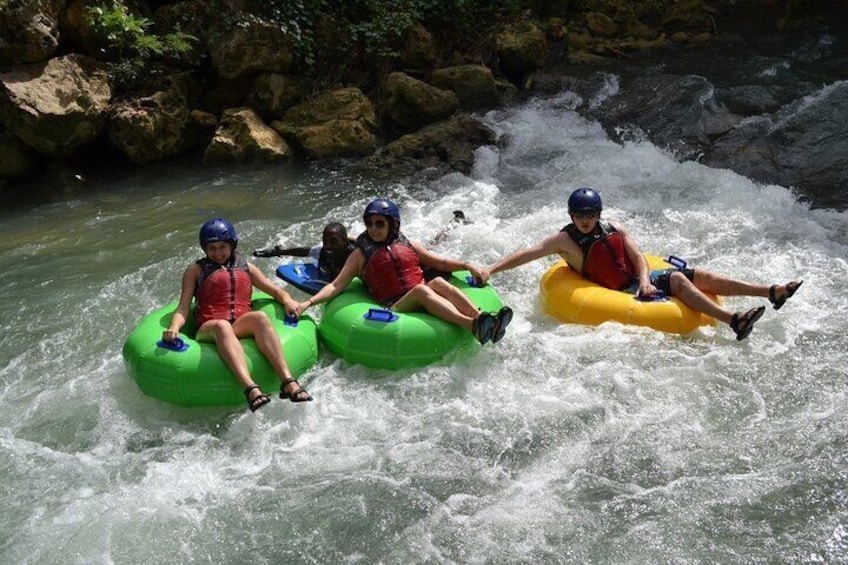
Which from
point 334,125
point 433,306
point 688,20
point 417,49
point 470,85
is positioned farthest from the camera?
point 688,20

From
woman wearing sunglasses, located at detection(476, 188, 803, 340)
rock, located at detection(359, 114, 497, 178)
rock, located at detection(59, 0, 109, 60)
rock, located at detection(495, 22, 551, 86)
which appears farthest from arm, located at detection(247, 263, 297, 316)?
rock, located at detection(495, 22, 551, 86)

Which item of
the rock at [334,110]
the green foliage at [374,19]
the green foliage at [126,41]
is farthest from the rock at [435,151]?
the green foliage at [126,41]

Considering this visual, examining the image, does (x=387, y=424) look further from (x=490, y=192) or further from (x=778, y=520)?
(x=490, y=192)

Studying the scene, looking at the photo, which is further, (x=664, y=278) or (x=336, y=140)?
(x=336, y=140)

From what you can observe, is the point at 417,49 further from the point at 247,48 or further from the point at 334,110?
the point at 247,48

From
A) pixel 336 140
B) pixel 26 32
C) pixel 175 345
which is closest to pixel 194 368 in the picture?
pixel 175 345

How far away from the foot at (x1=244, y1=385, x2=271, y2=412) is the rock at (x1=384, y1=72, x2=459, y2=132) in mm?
6615

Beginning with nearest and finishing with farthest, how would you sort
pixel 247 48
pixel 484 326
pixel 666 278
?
pixel 484 326, pixel 666 278, pixel 247 48

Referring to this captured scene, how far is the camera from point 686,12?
1378cm

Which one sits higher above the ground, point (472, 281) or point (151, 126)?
point (151, 126)

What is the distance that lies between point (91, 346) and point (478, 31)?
8793 mm

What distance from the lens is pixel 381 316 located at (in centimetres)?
512

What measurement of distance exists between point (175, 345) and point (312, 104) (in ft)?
20.3

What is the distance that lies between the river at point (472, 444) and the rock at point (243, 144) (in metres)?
2.93
